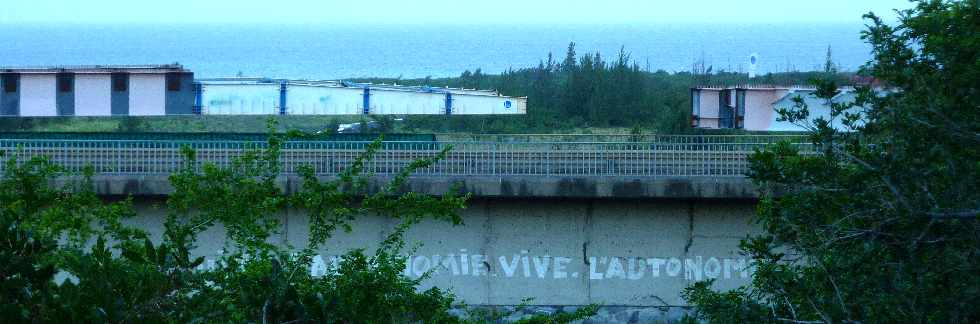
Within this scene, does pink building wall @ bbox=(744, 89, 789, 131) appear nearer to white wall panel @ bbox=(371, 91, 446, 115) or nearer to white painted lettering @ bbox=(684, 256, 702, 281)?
white wall panel @ bbox=(371, 91, 446, 115)

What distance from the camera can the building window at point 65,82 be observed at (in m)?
25.6

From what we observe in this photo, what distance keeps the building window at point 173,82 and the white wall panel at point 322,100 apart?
2.33 metres

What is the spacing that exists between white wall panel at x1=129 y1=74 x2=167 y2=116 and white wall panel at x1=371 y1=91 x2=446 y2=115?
4445 mm

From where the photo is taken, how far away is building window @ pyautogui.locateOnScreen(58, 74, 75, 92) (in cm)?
2562

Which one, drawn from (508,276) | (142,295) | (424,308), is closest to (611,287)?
(508,276)

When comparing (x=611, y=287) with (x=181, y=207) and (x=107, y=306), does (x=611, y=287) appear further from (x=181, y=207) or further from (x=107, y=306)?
(x=107, y=306)

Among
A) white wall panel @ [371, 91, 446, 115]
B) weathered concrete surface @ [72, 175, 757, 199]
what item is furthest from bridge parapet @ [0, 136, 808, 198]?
white wall panel @ [371, 91, 446, 115]

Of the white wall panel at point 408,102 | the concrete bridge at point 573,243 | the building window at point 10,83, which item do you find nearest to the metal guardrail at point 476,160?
the concrete bridge at point 573,243

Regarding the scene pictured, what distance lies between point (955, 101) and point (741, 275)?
1121 centimetres

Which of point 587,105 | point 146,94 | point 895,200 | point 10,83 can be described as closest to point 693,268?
point 895,200

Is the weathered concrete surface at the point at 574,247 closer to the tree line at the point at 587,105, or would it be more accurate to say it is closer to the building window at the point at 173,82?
the building window at the point at 173,82

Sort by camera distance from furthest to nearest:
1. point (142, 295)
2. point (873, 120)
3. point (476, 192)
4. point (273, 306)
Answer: point (476, 192)
point (873, 120)
point (273, 306)
point (142, 295)

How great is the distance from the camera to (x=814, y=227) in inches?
404

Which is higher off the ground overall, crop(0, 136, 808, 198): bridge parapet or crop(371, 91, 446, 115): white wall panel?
crop(371, 91, 446, 115): white wall panel
